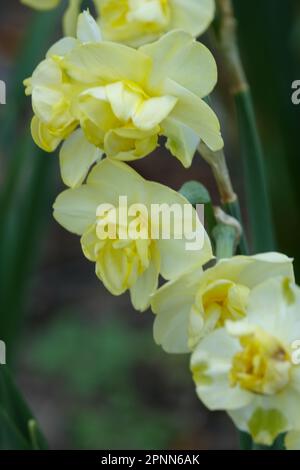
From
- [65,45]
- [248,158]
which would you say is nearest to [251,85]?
[248,158]

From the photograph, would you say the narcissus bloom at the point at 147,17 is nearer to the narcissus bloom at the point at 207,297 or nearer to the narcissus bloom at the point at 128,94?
the narcissus bloom at the point at 128,94

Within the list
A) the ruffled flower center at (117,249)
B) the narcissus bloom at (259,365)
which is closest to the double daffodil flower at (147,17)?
the ruffled flower center at (117,249)

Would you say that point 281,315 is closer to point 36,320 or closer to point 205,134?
point 205,134

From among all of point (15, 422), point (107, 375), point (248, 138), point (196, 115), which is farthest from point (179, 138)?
point (107, 375)

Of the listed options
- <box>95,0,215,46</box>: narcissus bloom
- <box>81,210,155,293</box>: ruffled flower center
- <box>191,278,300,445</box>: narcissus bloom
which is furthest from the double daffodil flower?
<box>191,278,300,445</box>: narcissus bloom

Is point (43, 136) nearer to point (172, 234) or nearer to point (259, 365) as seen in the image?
point (172, 234)
